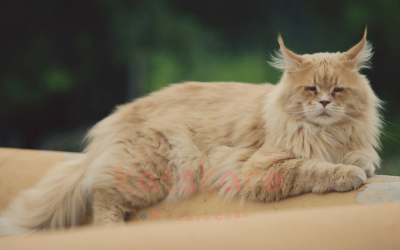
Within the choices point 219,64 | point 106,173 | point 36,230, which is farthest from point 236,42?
point 36,230

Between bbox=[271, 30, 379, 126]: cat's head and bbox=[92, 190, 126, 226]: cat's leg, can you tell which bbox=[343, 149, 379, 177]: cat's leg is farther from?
bbox=[92, 190, 126, 226]: cat's leg

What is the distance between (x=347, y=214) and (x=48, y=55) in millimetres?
3417

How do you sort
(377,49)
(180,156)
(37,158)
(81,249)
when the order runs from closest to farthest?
(81,249) → (180,156) → (37,158) → (377,49)

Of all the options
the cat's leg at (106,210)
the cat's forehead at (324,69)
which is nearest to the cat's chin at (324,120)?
the cat's forehead at (324,69)

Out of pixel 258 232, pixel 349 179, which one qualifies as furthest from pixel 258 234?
pixel 349 179

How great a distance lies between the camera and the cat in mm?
1469

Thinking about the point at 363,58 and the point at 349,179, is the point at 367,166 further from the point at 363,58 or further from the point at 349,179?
the point at 363,58

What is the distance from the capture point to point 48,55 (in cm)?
326

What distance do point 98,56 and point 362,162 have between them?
8.84 ft

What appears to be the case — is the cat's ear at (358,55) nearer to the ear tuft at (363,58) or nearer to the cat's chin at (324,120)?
the ear tuft at (363,58)

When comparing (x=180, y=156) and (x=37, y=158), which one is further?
(x=37, y=158)

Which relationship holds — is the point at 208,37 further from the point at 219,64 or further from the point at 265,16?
the point at 265,16

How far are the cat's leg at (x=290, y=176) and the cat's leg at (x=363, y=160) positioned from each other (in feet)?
0.34

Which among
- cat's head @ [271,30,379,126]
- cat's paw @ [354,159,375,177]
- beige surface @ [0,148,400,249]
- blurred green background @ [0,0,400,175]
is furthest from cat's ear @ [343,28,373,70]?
blurred green background @ [0,0,400,175]
